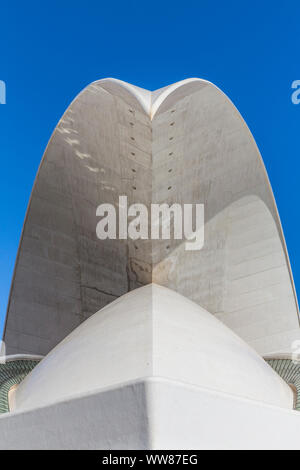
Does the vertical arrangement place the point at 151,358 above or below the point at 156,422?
above

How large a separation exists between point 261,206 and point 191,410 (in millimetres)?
7179

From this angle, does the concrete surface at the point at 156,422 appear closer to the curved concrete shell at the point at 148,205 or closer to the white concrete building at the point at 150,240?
the white concrete building at the point at 150,240

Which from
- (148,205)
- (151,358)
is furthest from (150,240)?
(151,358)

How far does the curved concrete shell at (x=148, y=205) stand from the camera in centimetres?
1066

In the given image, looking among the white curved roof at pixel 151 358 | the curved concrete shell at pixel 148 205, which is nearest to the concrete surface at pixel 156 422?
the white curved roof at pixel 151 358

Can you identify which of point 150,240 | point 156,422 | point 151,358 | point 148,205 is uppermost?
point 148,205

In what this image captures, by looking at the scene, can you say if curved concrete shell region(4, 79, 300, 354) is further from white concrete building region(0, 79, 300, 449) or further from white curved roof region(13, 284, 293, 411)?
white curved roof region(13, 284, 293, 411)

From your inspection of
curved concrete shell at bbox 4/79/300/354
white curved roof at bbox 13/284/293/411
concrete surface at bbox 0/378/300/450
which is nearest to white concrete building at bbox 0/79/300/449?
curved concrete shell at bbox 4/79/300/354

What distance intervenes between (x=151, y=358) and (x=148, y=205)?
21.2 feet

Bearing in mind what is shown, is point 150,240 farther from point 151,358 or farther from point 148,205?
point 151,358

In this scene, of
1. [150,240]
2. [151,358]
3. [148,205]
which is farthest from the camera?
[148,205]

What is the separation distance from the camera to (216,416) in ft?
14.2

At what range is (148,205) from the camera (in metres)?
11.6

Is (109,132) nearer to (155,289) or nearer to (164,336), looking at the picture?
(155,289)
